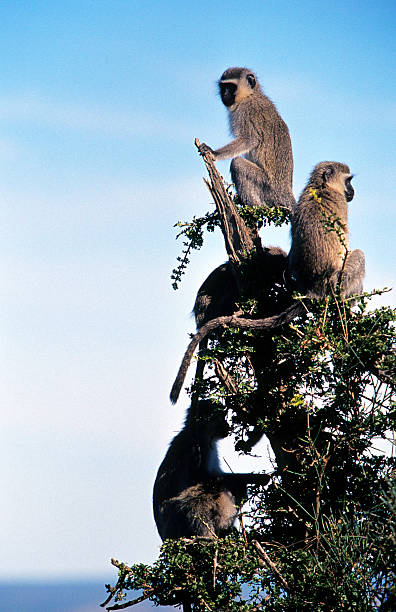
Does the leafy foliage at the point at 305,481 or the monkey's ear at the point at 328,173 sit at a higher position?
the monkey's ear at the point at 328,173

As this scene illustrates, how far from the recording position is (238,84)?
37.1 feet

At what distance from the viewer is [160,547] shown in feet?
19.6

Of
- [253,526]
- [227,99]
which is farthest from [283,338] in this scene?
[227,99]

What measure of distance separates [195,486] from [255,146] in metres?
5.17

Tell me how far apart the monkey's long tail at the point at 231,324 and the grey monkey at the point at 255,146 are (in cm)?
318

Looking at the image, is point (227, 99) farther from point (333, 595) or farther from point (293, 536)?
point (333, 595)

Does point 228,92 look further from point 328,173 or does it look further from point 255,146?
point 328,173

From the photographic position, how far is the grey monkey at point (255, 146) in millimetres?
9773

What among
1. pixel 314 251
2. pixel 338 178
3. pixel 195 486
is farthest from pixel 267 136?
pixel 195 486

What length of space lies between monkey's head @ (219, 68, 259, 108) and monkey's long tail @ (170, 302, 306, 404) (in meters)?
5.77

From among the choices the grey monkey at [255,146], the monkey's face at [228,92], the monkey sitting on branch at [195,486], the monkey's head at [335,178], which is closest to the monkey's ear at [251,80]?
the grey monkey at [255,146]

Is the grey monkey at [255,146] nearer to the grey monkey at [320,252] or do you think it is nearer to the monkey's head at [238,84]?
the monkey's head at [238,84]

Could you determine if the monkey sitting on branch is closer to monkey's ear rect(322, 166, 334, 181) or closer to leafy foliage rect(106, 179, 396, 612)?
leafy foliage rect(106, 179, 396, 612)

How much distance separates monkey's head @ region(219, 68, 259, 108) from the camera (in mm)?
11297
